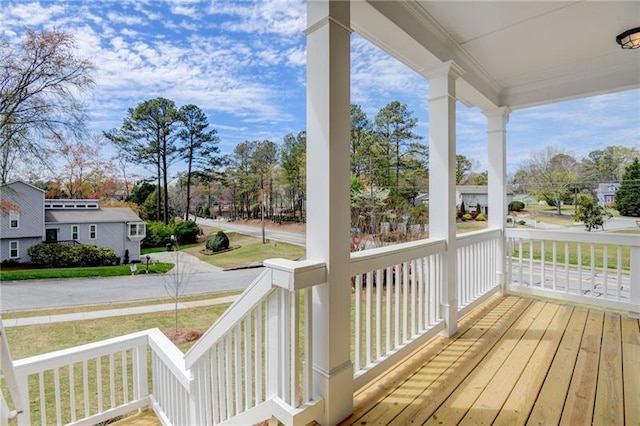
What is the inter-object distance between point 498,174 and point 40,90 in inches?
173

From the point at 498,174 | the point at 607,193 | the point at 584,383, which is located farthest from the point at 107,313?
the point at 607,193

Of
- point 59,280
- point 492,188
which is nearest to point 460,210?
point 492,188

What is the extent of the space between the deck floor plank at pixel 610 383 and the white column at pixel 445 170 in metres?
1.01

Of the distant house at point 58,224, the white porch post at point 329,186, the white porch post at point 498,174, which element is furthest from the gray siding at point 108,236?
the white porch post at point 498,174

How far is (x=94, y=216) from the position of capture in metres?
2.04

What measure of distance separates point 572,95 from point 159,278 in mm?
4533

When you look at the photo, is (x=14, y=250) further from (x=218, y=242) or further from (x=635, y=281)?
(x=635, y=281)

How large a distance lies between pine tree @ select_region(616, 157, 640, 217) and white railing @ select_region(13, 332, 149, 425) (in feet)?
16.7

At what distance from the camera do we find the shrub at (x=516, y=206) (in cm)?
408

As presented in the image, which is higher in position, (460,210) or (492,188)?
(492,188)

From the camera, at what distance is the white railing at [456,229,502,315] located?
123 inches

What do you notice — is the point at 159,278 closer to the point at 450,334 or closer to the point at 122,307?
the point at 122,307

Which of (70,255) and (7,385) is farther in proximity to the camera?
(70,255)

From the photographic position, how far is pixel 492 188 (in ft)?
12.9
